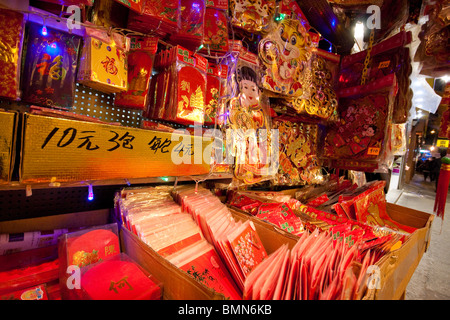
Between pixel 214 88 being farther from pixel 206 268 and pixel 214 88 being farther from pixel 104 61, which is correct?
pixel 206 268

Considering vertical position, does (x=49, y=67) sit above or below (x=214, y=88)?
below

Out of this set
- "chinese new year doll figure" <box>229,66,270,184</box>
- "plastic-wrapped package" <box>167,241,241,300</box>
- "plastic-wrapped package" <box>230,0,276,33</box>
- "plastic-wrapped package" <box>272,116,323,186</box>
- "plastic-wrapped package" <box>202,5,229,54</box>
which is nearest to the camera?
"plastic-wrapped package" <box>167,241,241,300</box>

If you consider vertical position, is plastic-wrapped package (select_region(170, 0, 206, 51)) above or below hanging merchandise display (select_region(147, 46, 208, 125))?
above

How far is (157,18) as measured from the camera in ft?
3.51

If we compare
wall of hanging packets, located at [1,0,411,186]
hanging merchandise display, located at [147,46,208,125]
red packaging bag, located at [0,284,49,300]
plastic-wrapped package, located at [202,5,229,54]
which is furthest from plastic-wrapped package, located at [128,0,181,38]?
red packaging bag, located at [0,284,49,300]

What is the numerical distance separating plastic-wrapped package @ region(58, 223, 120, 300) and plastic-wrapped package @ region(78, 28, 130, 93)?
0.77 metres

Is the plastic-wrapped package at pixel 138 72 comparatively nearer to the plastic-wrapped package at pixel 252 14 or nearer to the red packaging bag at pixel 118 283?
the plastic-wrapped package at pixel 252 14

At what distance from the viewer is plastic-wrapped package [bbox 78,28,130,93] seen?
0.94 metres

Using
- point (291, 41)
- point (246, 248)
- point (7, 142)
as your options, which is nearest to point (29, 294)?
point (7, 142)

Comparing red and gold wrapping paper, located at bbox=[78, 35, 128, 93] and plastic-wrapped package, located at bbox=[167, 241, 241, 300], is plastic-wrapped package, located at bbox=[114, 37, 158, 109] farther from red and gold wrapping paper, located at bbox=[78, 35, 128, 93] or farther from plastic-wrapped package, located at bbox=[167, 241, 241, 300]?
plastic-wrapped package, located at bbox=[167, 241, 241, 300]

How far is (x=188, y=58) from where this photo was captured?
1.24 meters

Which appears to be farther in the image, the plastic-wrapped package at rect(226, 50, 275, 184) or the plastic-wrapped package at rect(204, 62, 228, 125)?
the plastic-wrapped package at rect(226, 50, 275, 184)

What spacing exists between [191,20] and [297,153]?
1.70 m

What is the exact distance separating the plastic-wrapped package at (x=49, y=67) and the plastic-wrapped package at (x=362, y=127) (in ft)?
8.06
